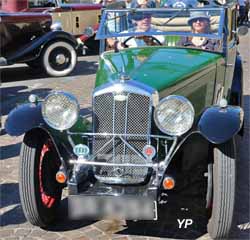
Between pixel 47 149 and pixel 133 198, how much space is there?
36.5 inches

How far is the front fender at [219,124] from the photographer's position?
3.51m

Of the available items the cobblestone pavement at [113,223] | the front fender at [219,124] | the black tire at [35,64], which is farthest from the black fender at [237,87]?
the black tire at [35,64]

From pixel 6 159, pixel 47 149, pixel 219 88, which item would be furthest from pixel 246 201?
pixel 6 159

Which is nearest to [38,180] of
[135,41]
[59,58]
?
[135,41]

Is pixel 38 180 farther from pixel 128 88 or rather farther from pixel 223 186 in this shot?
pixel 223 186

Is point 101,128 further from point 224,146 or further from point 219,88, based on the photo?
point 219,88

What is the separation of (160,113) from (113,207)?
73 cm

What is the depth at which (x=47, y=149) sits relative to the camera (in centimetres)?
406

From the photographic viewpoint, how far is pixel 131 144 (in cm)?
380

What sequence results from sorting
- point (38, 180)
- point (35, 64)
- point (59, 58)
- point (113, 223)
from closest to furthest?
point (38, 180)
point (113, 223)
point (59, 58)
point (35, 64)

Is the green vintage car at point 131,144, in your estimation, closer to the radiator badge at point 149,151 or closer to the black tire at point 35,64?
the radiator badge at point 149,151

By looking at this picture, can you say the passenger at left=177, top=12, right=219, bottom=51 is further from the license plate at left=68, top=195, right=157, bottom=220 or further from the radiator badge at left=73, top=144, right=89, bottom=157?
the license plate at left=68, top=195, right=157, bottom=220

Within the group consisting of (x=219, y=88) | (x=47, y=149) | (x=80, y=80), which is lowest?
(x=80, y=80)

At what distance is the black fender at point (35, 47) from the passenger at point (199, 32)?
17.9 feet
